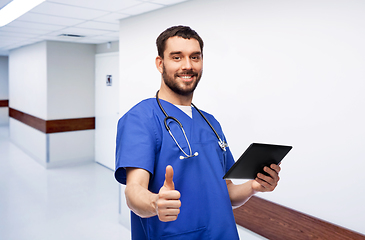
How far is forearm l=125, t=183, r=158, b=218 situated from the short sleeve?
0.09 metres

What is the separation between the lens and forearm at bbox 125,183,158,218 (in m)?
0.89

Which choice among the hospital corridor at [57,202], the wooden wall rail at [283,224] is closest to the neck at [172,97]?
the wooden wall rail at [283,224]

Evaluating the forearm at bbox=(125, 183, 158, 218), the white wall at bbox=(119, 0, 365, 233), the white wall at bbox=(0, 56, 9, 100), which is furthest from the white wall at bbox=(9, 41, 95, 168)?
the forearm at bbox=(125, 183, 158, 218)

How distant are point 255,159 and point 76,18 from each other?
3.17m

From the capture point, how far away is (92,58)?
6168 mm

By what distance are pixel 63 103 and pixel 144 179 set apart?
539 centimetres

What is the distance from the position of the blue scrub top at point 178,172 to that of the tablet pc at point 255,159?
0.12 meters

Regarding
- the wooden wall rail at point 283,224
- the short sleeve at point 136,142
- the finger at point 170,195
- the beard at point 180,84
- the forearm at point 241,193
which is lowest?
the wooden wall rail at point 283,224

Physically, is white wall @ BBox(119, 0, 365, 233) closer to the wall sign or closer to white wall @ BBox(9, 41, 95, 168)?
the wall sign

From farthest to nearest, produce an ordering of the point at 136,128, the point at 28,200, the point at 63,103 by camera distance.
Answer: the point at 63,103
the point at 28,200
the point at 136,128

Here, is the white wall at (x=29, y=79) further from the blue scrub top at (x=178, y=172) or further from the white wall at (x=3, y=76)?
the blue scrub top at (x=178, y=172)

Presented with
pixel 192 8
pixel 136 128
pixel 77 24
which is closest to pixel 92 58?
pixel 77 24

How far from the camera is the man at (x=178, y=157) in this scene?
108 centimetres

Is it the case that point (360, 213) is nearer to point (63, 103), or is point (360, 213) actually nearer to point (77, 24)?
point (77, 24)
